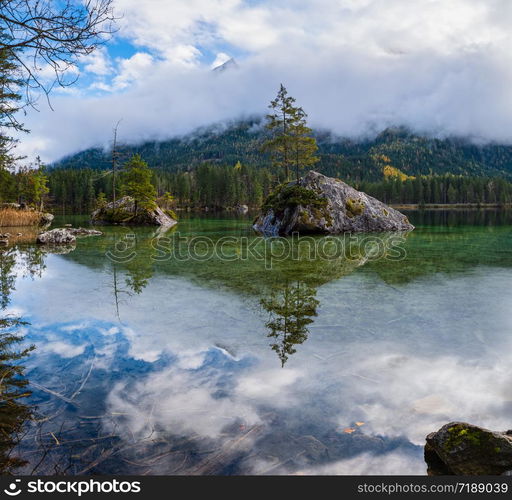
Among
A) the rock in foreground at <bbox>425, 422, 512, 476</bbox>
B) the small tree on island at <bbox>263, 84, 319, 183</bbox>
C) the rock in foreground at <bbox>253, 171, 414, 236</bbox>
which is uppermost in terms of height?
the small tree on island at <bbox>263, 84, 319, 183</bbox>

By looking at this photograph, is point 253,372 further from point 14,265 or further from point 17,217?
point 17,217

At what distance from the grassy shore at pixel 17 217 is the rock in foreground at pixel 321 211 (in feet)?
86.2

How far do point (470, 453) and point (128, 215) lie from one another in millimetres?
49201

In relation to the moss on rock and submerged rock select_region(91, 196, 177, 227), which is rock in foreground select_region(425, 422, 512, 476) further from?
submerged rock select_region(91, 196, 177, 227)

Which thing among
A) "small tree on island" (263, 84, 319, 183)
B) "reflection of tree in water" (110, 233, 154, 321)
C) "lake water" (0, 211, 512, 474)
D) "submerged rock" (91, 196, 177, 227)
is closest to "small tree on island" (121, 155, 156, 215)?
"submerged rock" (91, 196, 177, 227)

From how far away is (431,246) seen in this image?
74.9ft

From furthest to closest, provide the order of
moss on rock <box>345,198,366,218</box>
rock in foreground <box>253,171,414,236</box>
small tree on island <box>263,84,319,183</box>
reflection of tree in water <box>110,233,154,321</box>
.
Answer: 1. small tree on island <box>263,84,319,183</box>
2. moss on rock <box>345,198,366,218</box>
3. rock in foreground <box>253,171,414,236</box>
4. reflection of tree in water <box>110,233,154,321</box>

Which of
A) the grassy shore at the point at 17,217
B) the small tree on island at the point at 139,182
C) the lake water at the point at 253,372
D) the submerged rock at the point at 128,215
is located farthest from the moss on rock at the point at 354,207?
the grassy shore at the point at 17,217

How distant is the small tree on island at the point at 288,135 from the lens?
37.7 metres

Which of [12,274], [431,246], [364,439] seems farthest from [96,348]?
[431,246]

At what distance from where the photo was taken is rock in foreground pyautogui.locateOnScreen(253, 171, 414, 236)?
3253 centimetres

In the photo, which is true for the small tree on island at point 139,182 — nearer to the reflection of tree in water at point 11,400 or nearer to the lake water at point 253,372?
the lake water at point 253,372

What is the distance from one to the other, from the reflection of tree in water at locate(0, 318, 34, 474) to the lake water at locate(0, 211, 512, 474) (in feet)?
0.11

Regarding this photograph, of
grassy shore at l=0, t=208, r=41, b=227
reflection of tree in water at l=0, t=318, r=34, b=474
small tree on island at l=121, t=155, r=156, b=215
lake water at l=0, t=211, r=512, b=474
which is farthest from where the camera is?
small tree on island at l=121, t=155, r=156, b=215
